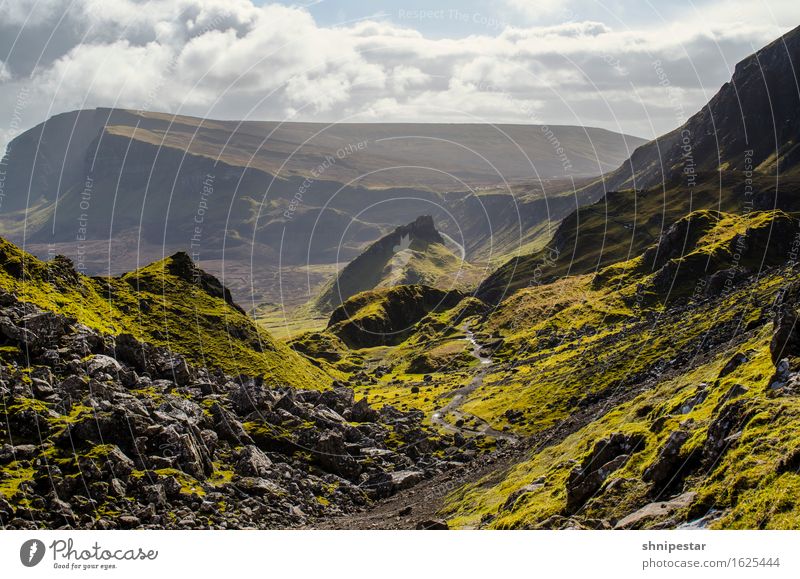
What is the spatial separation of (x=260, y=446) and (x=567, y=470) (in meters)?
55.8

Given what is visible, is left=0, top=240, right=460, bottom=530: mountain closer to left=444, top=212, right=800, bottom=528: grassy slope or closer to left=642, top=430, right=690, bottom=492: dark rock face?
left=444, top=212, right=800, bottom=528: grassy slope

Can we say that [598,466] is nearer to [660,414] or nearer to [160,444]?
[660,414]

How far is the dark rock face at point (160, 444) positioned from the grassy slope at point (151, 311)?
2119 centimetres

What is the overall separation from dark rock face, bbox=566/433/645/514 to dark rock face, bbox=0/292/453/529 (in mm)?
40821

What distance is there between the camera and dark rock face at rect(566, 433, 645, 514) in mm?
68312

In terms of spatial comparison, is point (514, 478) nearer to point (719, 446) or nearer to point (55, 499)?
point (719, 446)

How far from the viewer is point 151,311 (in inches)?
6885

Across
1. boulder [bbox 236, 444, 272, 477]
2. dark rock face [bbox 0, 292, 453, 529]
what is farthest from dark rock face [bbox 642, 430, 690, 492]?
boulder [bbox 236, 444, 272, 477]

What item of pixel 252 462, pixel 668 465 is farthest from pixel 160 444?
pixel 668 465

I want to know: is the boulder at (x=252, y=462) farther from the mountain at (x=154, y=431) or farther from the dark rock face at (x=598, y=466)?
the dark rock face at (x=598, y=466)

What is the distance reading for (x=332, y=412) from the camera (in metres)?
144

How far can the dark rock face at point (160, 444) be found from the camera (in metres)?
77.8
